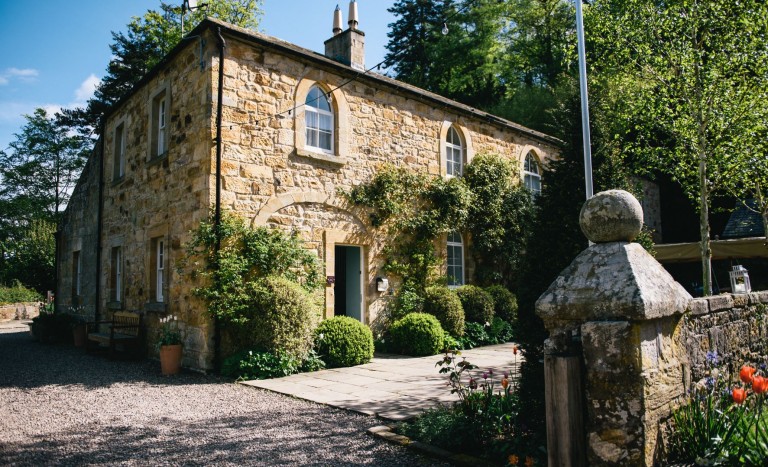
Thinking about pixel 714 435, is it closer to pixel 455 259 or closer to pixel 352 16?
pixel 455 259

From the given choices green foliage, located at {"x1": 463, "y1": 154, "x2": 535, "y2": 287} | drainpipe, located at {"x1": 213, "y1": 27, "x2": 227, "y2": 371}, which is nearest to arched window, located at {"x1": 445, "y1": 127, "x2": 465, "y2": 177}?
green foliage, located at {"x1": 463, "y1": 154, "x2": 535, "y2": 287}

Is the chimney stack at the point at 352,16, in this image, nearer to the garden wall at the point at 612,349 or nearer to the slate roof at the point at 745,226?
the garden wall at the point at 612,349

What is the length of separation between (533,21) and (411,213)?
68.8 ft

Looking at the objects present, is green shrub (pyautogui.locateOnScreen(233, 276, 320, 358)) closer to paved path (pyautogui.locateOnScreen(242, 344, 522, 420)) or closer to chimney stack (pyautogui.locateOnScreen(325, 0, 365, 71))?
paved path (pyautogui.locateOnScreen(242, 344, 522, 420))

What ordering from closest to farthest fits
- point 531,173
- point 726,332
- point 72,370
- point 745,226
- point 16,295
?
point 726,332, point 72,370, point 745,226, point 531,173, point 16,295

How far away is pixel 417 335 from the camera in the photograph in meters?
10.5

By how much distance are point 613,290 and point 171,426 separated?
4.96 meters

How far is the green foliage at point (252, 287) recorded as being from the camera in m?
8.57

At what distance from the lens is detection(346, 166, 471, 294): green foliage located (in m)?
11.6

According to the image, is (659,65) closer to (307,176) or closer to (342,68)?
(342,68)

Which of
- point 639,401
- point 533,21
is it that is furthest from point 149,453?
point 533,21

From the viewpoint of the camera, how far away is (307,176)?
10.3 meters

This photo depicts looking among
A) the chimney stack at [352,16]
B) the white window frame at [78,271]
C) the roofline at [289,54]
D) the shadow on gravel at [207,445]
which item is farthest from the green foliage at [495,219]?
the white window frame at [78,271]

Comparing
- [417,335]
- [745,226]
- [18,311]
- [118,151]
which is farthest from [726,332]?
[18,311]
